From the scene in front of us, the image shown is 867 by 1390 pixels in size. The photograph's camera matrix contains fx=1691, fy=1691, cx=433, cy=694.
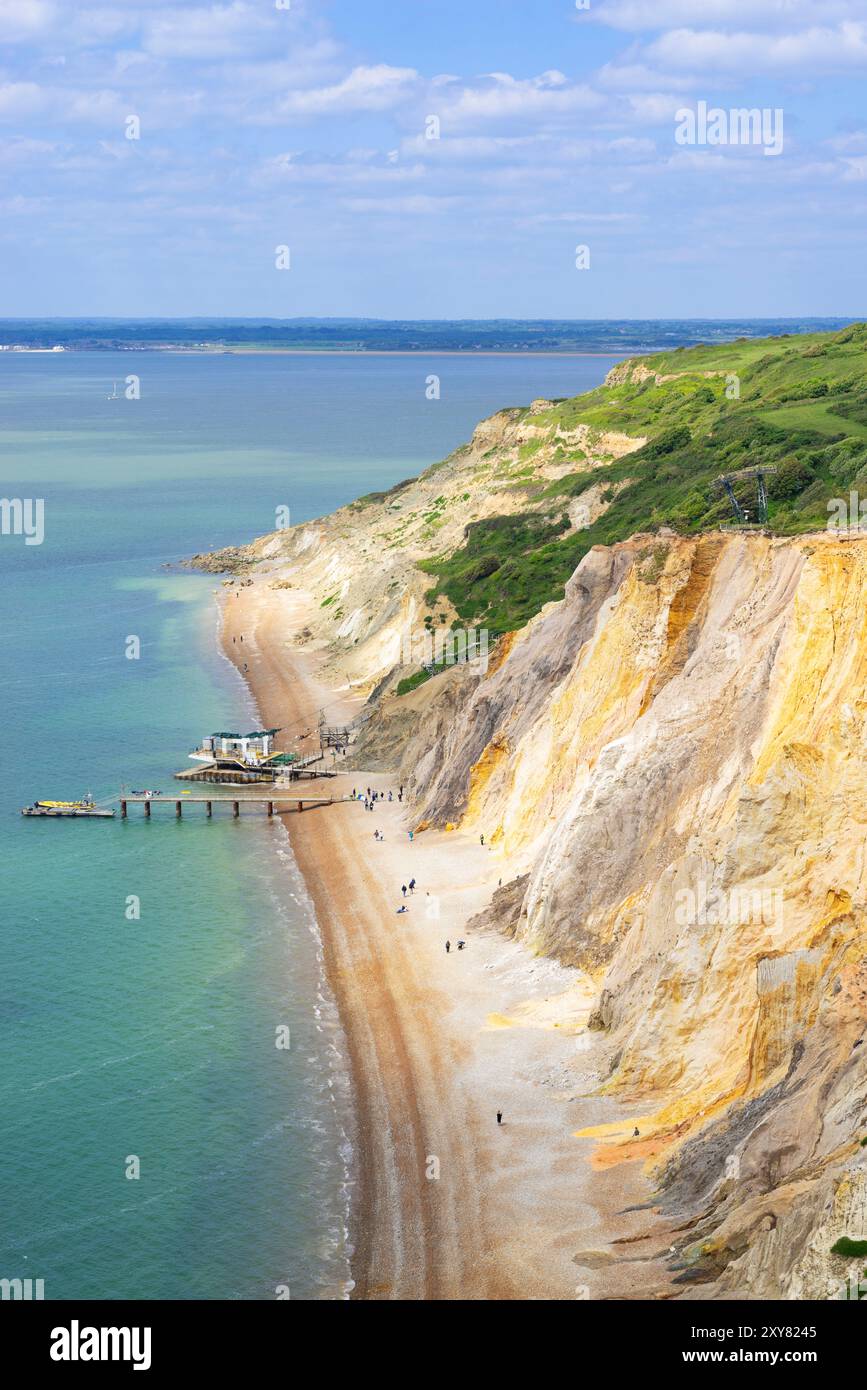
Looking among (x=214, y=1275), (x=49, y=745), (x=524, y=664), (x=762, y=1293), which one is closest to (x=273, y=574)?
(x=49, y=745)

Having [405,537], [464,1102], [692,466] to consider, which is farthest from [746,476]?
[405,537]

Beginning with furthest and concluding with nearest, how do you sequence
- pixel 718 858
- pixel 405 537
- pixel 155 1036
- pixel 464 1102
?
pixel 405 537 < pixel 155 1036 < pixel 464 1102 < pixel 718 858

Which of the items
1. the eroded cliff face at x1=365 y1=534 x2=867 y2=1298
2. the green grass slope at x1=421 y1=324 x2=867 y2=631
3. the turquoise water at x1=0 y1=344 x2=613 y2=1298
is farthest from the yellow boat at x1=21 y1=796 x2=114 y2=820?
the green grass slope at x1=421 y1=324 x2=867 y2=631

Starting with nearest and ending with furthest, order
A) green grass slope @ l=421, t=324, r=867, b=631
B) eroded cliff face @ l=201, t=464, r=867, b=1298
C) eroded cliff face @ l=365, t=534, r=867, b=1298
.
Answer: eroded cliff face @ l=365, t=534, r=867, b=1298, eroded cliff face @ l=201, t=464, r=867, b=1298, green grass slope @ l=421, t=324, r=867, b=631

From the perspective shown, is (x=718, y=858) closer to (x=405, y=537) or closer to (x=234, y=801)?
(x=234, y=801)

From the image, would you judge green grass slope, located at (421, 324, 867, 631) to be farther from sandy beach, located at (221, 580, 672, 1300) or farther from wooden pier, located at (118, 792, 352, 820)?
sandy beach, located at (221, 580, 672, 1300)

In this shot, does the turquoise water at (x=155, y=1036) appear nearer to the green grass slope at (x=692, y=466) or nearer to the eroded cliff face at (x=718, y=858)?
the eroded cliff face at (x=718, y=858)

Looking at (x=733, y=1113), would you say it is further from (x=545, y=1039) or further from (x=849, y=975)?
(x=545, y=1039)
